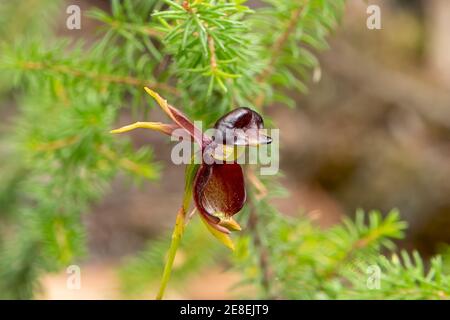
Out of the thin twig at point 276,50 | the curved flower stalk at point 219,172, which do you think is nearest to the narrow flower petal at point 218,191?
the curved flower stalk at point 219,172

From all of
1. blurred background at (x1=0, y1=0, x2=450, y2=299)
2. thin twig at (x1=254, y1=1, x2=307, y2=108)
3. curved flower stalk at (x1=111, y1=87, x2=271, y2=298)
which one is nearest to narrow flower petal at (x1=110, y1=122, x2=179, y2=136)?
curved flower stalk at (x1=111, y1=87, x2=271, y2=298)

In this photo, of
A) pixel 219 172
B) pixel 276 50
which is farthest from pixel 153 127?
pixel 276 50

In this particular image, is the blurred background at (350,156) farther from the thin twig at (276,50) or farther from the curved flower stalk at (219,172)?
the curved flower stalk at (219,172)

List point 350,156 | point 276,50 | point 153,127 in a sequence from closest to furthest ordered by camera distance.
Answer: point 153,127 → point 276,50 → point 350,156

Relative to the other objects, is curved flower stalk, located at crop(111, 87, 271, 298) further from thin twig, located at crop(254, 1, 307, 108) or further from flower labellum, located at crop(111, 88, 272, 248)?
thin twig, located at crop(254, 1, 307, 108)

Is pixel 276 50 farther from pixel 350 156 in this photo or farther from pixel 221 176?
pixel 350 156

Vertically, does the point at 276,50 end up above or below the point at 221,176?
above
